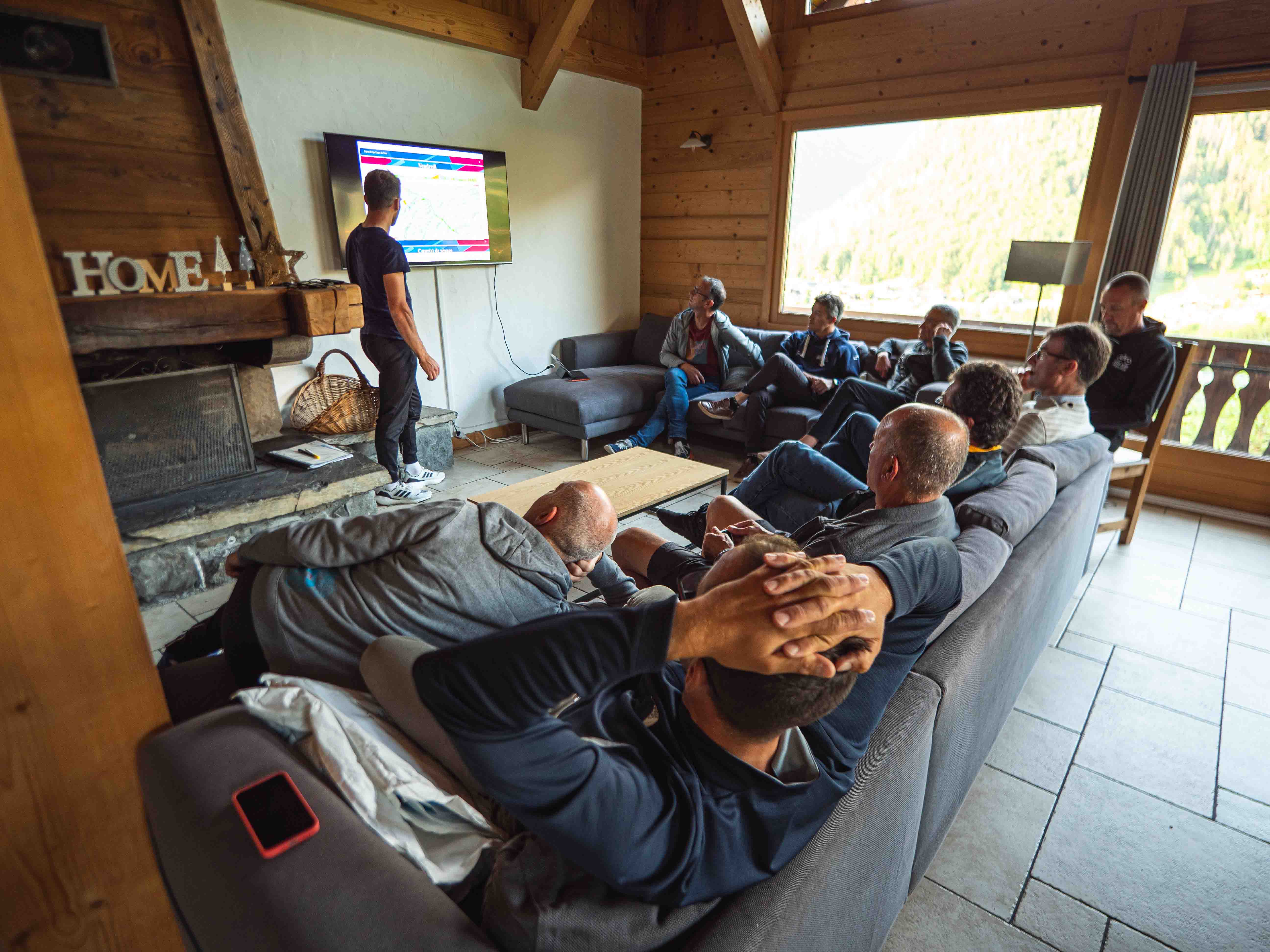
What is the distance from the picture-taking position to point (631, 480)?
3.08m

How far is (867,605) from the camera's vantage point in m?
0.89

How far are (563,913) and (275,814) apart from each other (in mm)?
390

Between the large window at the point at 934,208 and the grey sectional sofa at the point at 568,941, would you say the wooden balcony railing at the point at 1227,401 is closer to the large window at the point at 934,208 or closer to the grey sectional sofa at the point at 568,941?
the large window at the point at 934,208

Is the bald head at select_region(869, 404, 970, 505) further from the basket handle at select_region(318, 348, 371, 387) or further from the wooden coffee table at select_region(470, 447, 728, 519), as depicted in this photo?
the basket handle at select_region(318, 348, 371, 387)

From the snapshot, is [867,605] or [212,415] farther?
[212,415]

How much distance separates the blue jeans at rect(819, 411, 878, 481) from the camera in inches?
109

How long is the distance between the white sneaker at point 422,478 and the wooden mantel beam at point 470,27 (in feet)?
8.52

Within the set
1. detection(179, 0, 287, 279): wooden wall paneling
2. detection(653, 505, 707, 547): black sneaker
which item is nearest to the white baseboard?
detection(653, 505, 707, 547): black sneaker

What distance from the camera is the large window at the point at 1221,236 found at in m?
3.56

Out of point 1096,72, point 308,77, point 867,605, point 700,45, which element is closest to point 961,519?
point 867,605

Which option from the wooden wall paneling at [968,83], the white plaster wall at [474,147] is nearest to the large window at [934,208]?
the wooden wall paneling at [968,83]

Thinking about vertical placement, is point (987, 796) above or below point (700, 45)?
below

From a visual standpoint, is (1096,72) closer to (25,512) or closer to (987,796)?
(987,796)

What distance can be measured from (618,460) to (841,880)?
→ 2.54m
